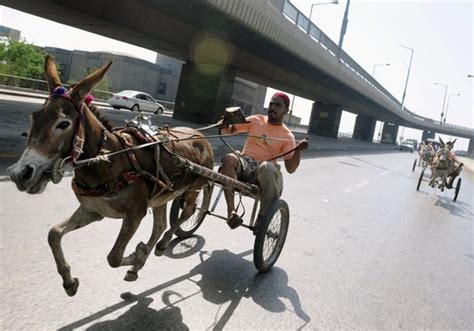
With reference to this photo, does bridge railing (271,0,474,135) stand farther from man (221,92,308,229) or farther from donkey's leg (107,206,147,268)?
donkey's leg (107,206,147,268)

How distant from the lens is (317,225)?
802 centimetres

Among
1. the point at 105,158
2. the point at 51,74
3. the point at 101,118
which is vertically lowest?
the point at 105,158

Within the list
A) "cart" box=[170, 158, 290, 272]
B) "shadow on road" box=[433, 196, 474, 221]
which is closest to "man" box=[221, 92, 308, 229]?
"cart" box=[170, 158, 290, 272]

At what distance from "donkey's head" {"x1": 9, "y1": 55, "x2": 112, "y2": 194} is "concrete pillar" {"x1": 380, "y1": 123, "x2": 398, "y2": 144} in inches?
3688

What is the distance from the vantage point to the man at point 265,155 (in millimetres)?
5156

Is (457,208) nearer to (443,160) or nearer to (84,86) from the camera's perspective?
(443,160)

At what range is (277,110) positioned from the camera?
5.61 meters

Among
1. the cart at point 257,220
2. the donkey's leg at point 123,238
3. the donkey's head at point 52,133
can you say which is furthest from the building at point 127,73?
the donkey's head at point 52,133

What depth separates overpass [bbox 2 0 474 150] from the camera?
17.5m

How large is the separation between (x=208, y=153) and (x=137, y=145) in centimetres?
156

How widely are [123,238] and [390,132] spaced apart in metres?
96.0

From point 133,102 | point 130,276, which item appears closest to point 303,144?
point 130,276

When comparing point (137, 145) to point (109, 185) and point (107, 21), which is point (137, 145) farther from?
point (107, 21)

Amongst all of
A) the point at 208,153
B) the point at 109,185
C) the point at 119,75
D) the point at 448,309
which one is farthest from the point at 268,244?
the point at 119,75
